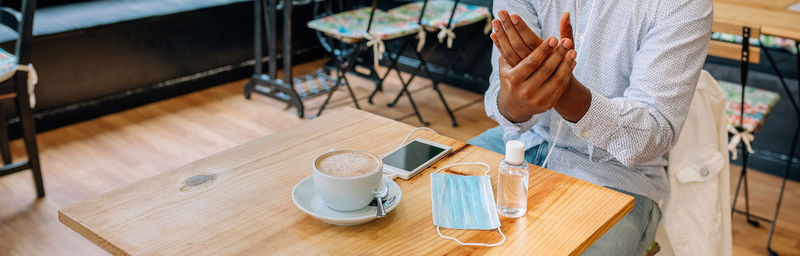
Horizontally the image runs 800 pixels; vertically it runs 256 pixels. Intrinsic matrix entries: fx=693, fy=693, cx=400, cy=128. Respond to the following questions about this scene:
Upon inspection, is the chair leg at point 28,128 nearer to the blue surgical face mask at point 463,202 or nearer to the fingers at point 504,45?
the blue surgical face mask at point 463,202

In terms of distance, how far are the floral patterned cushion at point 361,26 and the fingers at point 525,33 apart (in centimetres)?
215

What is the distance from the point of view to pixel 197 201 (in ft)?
3.58

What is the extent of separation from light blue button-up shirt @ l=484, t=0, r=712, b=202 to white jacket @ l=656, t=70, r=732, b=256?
0.05 meters

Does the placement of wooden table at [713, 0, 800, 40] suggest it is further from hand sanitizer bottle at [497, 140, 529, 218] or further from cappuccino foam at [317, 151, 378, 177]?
cappuccino foam at [317, 151, 378, 177]

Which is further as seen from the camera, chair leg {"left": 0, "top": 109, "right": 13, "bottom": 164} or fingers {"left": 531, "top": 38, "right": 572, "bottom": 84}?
chair leg {"left": 0, "top": 109, "right": 13, "bottom": 164}

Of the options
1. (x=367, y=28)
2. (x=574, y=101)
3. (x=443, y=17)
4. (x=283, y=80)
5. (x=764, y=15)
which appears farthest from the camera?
(x=283, y=80)

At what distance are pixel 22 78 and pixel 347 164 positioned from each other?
1856 mm

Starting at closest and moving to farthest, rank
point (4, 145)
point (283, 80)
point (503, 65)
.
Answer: point (503, 65) < point (4, 145) < point (283, 80)

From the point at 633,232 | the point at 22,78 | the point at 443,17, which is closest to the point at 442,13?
the point at 443,17

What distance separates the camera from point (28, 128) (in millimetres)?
2484

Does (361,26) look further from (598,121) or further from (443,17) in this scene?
(598,121)

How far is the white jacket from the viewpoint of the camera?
1.54 metres

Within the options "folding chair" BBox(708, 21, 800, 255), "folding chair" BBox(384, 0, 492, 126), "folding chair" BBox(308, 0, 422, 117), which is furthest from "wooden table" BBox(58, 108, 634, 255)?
"folding chair" BBox(384, 0, 492, 126)

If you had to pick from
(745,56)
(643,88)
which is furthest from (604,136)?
(745,56)
